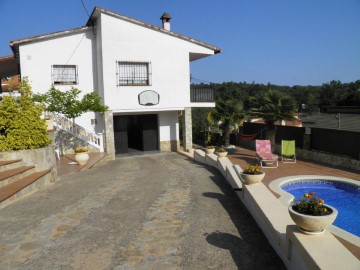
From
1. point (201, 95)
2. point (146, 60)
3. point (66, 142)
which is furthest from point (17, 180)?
point (201, 95)

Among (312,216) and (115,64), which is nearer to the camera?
(312,216)

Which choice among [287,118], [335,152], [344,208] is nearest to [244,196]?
[344,208]

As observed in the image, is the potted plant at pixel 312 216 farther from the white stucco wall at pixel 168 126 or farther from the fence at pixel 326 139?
the white stucco wall at pixel 168 126

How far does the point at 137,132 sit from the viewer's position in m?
23.2

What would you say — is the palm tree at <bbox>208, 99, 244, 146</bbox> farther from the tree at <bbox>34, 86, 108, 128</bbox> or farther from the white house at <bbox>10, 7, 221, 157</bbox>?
the tree at <bbox>34, 86, 108, 128</bbox>

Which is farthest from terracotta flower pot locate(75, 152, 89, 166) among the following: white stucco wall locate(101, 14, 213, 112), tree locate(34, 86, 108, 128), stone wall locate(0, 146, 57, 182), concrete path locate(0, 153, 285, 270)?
white stucco wall locate(101, 14, 213, 112)

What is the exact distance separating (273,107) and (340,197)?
27.0 ft

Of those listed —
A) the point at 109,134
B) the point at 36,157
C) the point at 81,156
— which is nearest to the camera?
the point at 36,157

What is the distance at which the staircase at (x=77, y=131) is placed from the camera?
17.9 metres

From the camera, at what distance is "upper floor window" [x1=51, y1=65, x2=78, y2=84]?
18688 millimetres

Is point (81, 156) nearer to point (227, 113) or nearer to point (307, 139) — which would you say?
point (227, 113)

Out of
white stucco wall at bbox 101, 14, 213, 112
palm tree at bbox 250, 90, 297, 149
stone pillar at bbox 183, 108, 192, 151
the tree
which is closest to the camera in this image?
the tree

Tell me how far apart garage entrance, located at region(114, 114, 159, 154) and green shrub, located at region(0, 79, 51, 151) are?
422 inches

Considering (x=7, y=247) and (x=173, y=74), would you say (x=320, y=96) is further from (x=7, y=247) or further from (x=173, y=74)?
(x=7, y=247)
